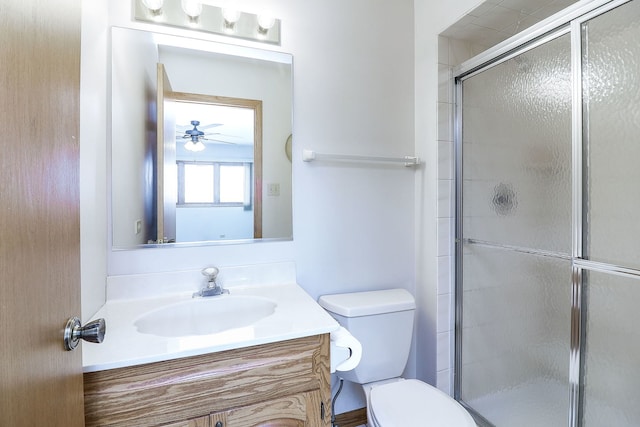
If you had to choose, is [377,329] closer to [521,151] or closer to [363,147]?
[363,147]

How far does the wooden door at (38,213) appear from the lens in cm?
44

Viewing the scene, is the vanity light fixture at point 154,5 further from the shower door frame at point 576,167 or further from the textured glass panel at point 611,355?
the textured glass panel at point 611,355

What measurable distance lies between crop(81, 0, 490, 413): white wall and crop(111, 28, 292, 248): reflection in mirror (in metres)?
0.08

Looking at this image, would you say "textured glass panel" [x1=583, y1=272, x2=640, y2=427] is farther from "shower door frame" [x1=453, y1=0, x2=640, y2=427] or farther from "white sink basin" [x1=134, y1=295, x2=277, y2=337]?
"white sink basin" [x1=134, y1=295, x2=277, y2=337]

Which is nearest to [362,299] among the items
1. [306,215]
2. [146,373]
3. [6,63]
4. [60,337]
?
[306,215]

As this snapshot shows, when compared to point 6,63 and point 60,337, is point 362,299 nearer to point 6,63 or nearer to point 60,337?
point 60,337

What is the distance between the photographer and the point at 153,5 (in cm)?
127

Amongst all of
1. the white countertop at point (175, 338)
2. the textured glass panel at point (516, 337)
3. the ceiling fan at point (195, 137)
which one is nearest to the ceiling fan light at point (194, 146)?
the ceiling fan at point (195, 137)

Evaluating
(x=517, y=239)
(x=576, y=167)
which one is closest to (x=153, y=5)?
(x=576, y=167)

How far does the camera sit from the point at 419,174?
171 centimetres

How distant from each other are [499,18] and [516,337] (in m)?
1.54

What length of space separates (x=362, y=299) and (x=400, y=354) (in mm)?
310

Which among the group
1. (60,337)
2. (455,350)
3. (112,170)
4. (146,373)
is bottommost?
(455,350)

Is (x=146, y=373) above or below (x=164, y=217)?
below
